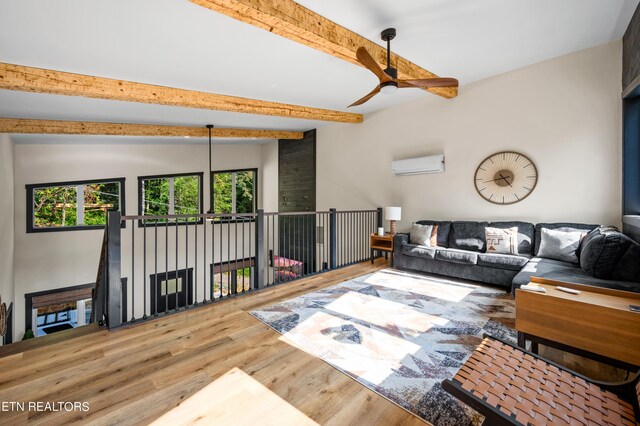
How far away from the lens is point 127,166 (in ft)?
21.9

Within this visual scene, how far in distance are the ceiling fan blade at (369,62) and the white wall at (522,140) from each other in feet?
8.13

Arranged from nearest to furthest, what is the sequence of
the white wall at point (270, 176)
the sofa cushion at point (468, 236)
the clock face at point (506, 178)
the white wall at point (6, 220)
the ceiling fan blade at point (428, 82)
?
the ceiling fan blade at point (428, 82) → the clock face at point (506, 178) → the sofa cushion at point (468, 236) → the white wall at point (6, 220) → the white wall at point (270, 176)

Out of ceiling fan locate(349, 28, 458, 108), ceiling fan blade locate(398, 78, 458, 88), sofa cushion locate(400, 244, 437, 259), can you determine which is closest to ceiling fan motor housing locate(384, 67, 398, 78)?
ceiling fan locate(349, 28, 458, 108)

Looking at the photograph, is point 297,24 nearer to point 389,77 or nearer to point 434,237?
point 389,77

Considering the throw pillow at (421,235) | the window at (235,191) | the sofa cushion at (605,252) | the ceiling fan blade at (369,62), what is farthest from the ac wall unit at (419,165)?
the window at (235,191)

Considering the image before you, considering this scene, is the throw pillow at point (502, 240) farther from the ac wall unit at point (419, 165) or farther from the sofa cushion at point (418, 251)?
the ac wall unit at point (419, 165)

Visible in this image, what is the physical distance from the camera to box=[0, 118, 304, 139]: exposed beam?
4.47 metres

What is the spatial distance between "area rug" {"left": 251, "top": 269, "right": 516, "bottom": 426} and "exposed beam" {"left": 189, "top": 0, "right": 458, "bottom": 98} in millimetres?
2637

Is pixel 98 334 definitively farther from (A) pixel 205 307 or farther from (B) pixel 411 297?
(B) pixel 411 297

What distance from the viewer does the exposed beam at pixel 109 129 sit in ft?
14.7

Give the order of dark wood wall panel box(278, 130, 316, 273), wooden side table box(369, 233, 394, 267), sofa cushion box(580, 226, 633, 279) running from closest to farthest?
sofa cushion box(580, 226, 633, 279) < wooden side table box(369, 233, 394, 267) < dark wood wall panel box(278, 130, 316, 273)

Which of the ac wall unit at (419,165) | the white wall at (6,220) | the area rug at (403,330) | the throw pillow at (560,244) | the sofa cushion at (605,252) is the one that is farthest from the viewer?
the ac wall unit at (419,165)

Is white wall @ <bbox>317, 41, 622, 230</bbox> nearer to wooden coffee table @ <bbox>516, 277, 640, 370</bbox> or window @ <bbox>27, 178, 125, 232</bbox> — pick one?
wooden coffee table @ <bbox>516, 277, 640, 370</bbox>

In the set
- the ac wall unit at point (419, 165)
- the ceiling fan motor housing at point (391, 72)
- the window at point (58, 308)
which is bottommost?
the window at point (58, 308)
